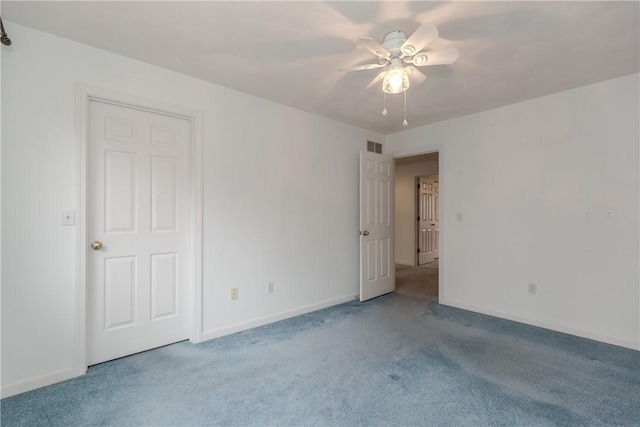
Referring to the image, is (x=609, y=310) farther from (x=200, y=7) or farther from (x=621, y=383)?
(x=200, y=7)

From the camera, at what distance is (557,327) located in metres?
3.07

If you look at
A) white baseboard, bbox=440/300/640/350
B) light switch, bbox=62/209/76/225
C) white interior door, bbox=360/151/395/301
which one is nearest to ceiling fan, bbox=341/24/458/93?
white interior door, bbox=360/151/395/301

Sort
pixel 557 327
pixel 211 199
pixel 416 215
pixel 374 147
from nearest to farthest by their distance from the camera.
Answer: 1. pixel 211 199
2. pixel 557 327
3. pixel 374 147
4. pixel 416 215

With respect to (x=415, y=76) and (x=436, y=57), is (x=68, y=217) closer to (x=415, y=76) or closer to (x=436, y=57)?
(x=415, y=76)

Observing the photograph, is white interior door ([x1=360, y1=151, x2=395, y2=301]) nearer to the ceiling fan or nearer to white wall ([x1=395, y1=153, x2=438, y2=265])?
the ceiling fan

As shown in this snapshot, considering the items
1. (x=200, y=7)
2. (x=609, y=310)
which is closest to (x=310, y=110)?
(x=200, y=7)

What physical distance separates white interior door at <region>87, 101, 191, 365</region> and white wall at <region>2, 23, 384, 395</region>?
0.17 meters

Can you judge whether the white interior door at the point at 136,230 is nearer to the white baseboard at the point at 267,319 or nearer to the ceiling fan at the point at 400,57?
the white baseboard at the point at 267,319

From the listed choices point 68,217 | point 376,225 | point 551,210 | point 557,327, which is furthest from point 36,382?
point 551,210

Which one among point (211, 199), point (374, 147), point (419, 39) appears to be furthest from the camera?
point (374, 147)

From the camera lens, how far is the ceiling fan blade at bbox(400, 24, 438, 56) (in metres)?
1.65

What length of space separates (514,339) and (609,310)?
2.93ft

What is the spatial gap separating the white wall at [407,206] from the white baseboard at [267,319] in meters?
3.34

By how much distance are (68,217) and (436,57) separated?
9.21 feet
